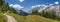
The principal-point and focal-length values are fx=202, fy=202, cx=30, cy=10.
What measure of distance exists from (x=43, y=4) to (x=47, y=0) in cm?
7

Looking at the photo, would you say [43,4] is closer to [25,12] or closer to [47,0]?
[47,0]

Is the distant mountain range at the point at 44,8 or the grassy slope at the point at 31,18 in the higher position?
the distant mountain range at the point at 44,8

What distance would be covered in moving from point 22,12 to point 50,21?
38 cm

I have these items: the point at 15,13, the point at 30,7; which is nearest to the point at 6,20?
the point at 15,13

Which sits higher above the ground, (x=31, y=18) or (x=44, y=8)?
(x=44, y=8)

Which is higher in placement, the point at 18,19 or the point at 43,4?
the point at 43,4

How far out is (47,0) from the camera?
261cm

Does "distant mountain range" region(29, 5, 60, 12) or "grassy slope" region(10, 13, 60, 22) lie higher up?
"distant mountain range" region(29, 5, 60, 12)

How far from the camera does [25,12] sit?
104 inches

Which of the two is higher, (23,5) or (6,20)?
(23,5)

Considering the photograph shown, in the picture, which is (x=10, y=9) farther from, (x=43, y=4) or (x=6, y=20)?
(x=43, y=4)

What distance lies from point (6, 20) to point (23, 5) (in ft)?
0.97

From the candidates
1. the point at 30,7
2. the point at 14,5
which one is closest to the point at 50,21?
the point at 30,7

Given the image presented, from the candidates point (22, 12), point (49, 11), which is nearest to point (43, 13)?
point (49, 11)
